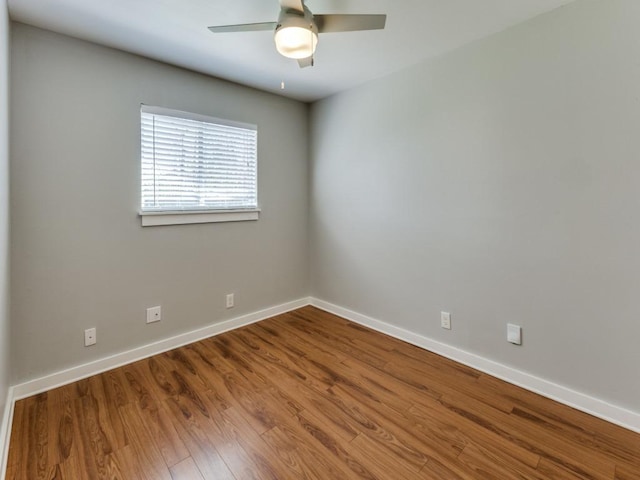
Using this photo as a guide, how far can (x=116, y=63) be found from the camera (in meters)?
2.22

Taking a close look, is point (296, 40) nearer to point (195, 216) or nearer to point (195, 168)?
point (195, 168)

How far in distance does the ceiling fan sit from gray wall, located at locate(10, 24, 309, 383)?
4.02ft

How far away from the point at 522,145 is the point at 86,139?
2.95m

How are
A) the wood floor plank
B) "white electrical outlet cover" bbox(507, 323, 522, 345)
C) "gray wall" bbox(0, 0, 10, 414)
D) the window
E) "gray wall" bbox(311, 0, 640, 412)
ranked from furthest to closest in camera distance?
1. the window
2. "white electrical outlet cover" bbox(507, 323, 522, 345)
3. "gray wall" bbox(311, 0, 640, 412)
4. "gray wall" bbox(0, 0, 10, 414)
5. the wood floor plank

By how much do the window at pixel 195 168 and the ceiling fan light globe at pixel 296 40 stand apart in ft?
4.57

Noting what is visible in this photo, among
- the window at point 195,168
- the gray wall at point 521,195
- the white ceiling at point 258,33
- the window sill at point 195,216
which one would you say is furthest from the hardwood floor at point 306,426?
the white ceiling at point 258,33

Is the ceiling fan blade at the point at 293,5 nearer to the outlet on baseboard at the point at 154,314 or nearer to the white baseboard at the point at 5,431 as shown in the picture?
the outlet on baseboard at the point at 154,314

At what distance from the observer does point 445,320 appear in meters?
2.47

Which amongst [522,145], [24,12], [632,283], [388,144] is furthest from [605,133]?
[24,12]

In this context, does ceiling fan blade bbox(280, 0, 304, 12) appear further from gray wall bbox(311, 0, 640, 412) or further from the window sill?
the window sill

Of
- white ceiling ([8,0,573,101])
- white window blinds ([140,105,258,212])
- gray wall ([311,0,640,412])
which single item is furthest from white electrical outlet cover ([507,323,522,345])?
white window blinds ([140,105,258,212])

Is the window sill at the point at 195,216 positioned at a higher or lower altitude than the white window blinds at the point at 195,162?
lower

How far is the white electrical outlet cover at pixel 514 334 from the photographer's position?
2074 mm

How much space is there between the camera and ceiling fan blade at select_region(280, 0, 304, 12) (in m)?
1.40
